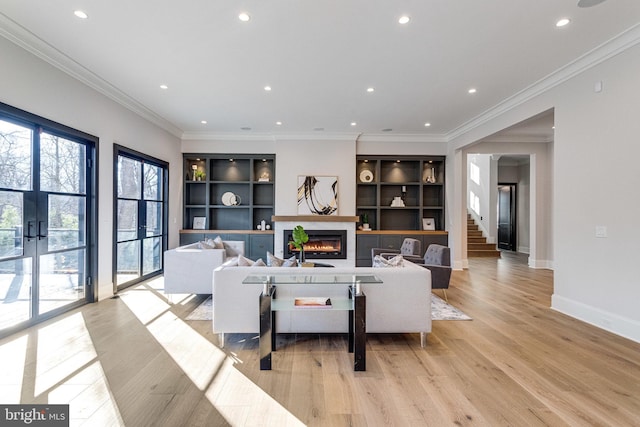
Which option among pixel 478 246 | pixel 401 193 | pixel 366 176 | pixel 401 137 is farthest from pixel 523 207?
pixel 366 176

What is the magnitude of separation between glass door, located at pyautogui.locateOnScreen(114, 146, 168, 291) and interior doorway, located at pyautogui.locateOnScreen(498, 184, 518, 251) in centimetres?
1075

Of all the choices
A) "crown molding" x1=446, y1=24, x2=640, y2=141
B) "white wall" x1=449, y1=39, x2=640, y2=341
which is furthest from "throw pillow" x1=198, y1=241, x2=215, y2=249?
"crown molding" x1=446, y1=24, x2=640, y2=141

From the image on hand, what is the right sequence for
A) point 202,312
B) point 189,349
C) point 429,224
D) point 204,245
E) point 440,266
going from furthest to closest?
point 429,224 < point 204,245 < point 440,266 < point 202,312 < point 189,349

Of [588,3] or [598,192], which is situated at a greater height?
[588,3]

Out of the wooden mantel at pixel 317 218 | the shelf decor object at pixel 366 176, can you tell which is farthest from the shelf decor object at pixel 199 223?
the shelf decor object at pixel 366 176

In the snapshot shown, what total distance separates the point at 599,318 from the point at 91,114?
7009 mm

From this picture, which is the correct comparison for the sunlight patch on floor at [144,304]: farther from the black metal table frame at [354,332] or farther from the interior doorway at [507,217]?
the interior doorway at [507,217]

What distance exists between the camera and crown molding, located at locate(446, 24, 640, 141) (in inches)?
121

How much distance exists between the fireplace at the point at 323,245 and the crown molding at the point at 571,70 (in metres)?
3.86

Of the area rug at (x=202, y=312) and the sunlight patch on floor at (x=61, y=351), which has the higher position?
the sunlight patch on floor at (x=61, y=351)

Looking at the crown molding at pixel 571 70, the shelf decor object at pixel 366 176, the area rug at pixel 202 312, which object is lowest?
the area rug at pixel 202 312

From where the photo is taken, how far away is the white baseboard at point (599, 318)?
306 cm

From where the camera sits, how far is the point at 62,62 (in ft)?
11.8

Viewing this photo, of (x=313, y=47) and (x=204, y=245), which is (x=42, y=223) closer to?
(x=204, y=245)
